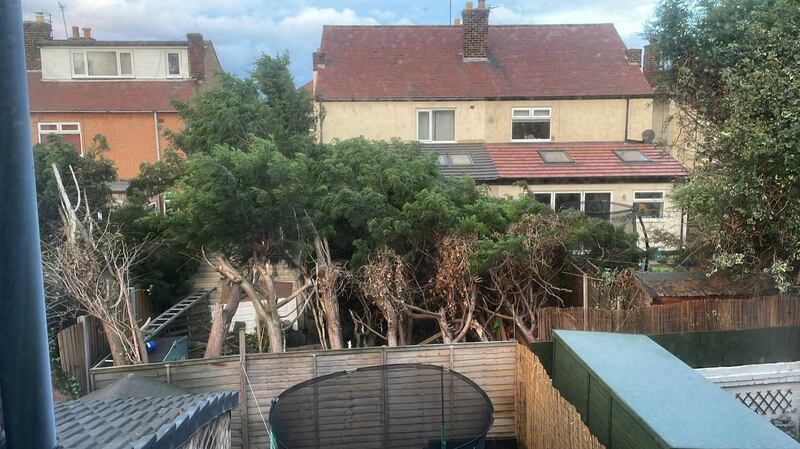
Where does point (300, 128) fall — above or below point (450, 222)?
above

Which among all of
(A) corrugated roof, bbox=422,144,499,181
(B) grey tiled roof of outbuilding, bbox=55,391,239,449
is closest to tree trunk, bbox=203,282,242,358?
(B) grey tiled roof of outbuilding, bbox=55,391,239,449

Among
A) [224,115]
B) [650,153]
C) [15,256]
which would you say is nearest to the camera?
[15,256]

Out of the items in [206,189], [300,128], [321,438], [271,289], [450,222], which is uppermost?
[300,128]

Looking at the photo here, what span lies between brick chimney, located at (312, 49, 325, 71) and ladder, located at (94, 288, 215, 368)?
902 cm

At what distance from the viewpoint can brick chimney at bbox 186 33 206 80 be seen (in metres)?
23.6

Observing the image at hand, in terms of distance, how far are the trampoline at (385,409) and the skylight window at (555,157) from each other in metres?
11.6

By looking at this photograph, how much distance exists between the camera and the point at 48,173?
1175 cm

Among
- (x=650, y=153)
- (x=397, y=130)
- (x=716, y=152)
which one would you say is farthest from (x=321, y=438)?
(x=650, y=153)

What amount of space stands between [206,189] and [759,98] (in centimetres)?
839

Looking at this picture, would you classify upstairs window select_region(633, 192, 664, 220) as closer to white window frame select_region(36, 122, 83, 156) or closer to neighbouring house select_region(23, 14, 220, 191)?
neighbouring house select_region(23, 14, 220, 191)

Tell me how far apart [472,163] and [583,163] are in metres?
3.41

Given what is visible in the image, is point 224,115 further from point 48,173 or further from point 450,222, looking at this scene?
point 450,222

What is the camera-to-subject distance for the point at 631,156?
1848 centimetres

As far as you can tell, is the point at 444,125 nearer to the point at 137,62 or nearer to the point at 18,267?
the point at 137,62
